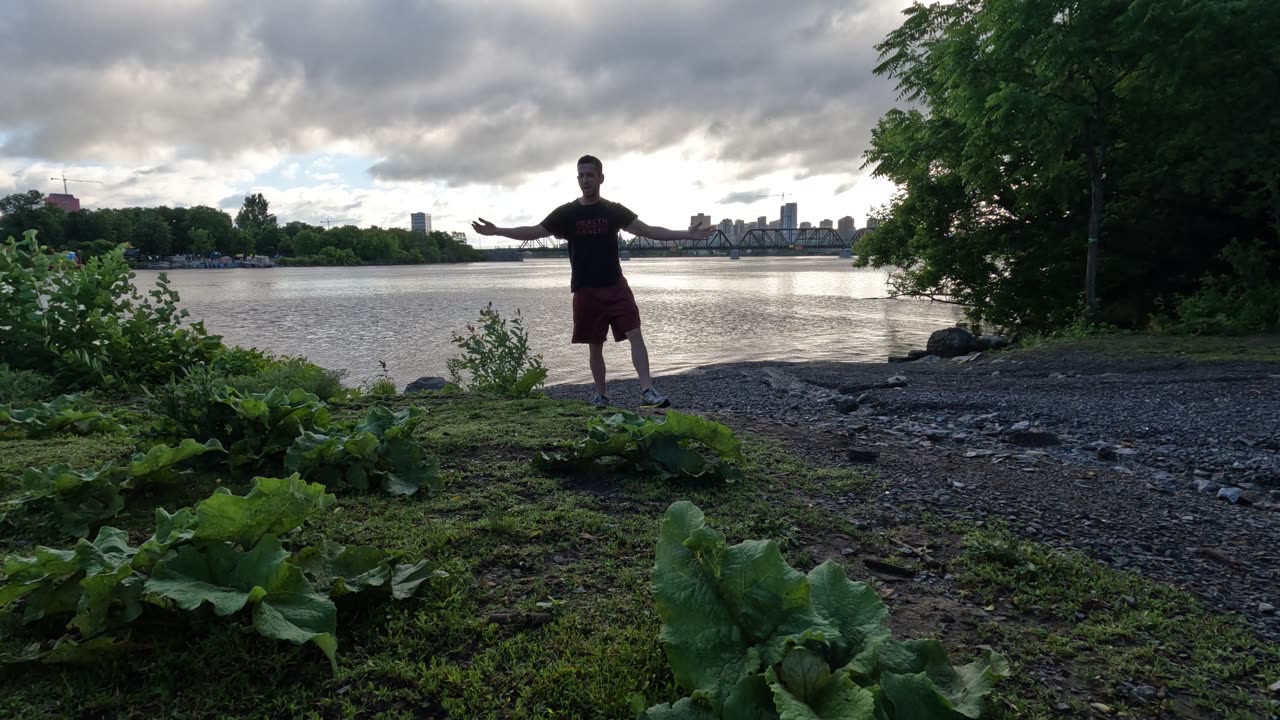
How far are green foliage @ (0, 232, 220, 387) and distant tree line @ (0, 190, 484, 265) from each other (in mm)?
113343

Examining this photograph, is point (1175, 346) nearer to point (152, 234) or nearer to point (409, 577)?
point (409, 577)

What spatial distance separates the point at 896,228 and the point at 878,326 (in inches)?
175

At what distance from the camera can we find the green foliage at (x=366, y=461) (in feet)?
12.1

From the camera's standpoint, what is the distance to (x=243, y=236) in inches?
5630

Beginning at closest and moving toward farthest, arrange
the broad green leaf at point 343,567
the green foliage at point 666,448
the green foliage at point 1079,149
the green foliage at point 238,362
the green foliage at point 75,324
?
the broad green leaf at point 343,567, the green foliage at point 666,448, the green foliage at point 75,324, the green foliage at point 238,362, the green foliage at point 1079,149

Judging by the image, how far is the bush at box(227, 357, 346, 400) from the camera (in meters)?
6.93

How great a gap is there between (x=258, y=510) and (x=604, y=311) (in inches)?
203

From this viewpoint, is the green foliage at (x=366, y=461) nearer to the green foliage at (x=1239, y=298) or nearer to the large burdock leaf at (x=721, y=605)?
the large burdock leaf at (x=721, y=605)

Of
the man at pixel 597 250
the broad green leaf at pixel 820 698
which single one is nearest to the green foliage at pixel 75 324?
the man at pixel 597 250

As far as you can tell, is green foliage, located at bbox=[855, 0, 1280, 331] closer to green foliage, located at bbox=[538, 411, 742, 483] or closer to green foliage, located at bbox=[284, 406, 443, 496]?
green foliage, located at bbox=[538, 411, 742, 483]

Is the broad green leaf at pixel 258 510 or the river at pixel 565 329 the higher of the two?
the broad green leaf at pixel 258 510

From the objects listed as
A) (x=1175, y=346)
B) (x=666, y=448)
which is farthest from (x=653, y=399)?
(x=1175, y=346)

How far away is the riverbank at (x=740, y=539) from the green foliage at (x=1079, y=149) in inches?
396

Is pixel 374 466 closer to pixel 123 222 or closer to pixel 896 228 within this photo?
pixel 896 228
